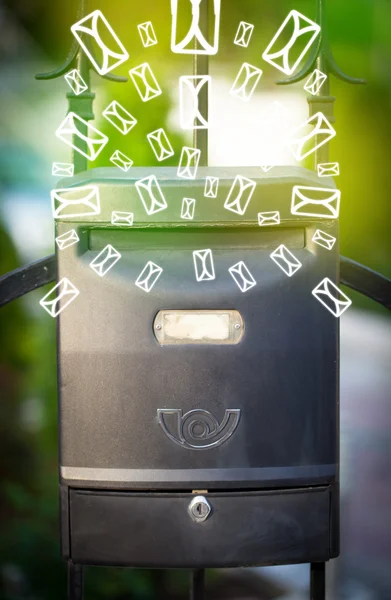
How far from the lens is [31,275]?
139cm

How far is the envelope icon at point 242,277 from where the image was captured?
1.14 m

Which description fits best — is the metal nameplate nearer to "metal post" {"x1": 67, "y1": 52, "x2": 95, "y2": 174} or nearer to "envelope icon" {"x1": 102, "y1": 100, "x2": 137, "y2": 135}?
"metal post" {"x1": 67, "y1": 52, "x2": 95, "y2": 174}

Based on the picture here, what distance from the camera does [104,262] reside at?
3.79ft

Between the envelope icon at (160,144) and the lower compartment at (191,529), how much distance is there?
3.04ft

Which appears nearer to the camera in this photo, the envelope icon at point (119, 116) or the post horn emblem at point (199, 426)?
the post horn emblem at point (199, 426)

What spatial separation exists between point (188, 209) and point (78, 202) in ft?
0.55

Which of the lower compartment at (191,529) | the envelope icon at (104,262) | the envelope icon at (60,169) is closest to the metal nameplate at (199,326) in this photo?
the envelope icon at (104,262)

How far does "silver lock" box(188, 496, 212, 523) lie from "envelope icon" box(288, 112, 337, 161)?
0.65 m

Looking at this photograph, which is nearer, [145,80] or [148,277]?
[148,277]

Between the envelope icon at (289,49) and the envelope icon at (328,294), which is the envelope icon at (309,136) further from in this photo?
the envelope icon at (328,294)

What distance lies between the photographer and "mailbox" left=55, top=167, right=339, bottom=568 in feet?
3.75

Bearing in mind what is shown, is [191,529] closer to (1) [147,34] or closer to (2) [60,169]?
(2) [60,169]

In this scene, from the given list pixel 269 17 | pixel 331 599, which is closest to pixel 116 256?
pixel 269 17

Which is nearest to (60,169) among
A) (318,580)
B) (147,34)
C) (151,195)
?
(147,34)
